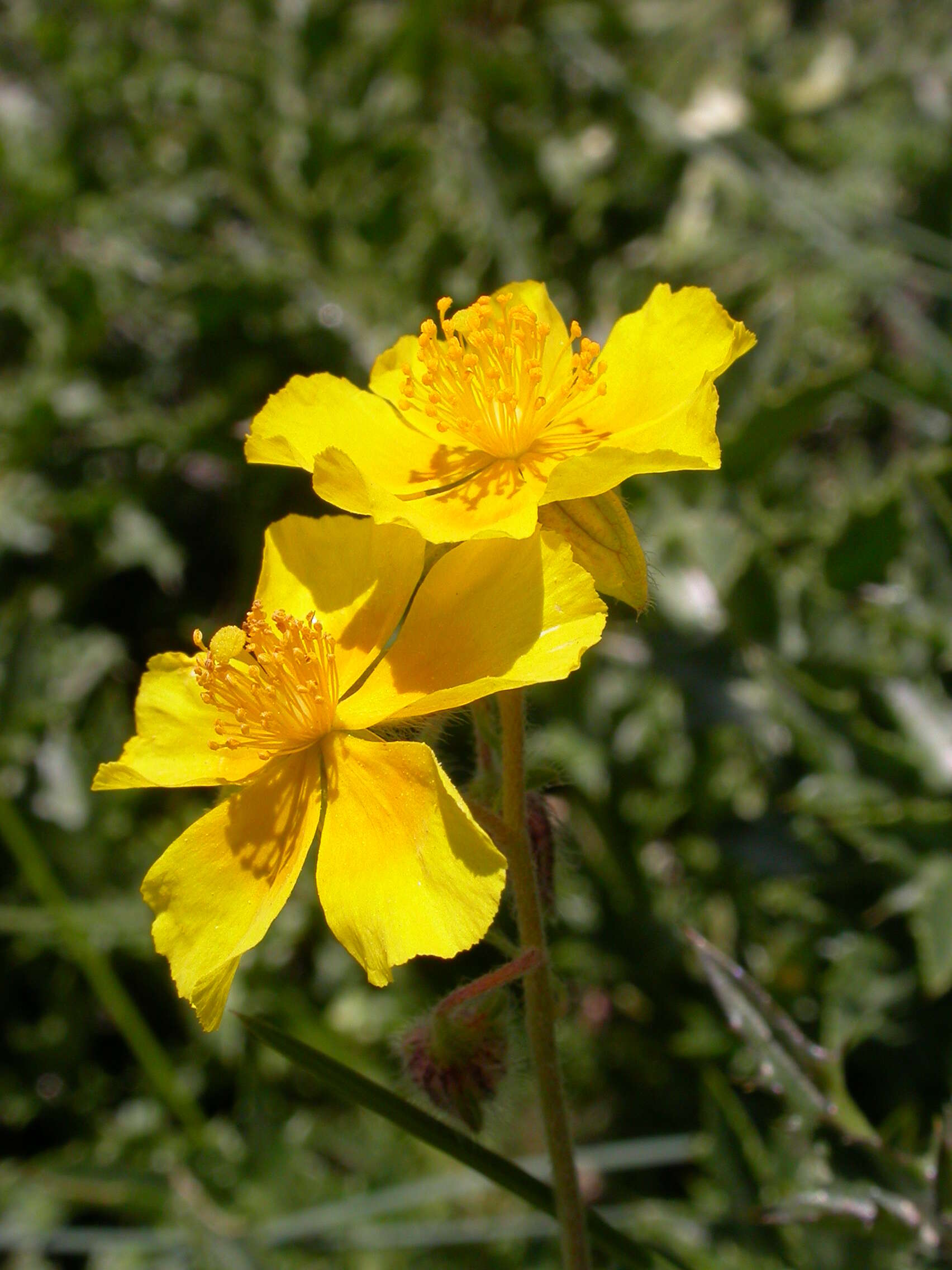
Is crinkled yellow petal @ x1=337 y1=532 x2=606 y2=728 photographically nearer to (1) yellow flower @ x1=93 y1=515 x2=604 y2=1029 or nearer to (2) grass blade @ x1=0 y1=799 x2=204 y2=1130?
(1) yellow flower @ x1=93 y1=515 x2=604 y2=1029

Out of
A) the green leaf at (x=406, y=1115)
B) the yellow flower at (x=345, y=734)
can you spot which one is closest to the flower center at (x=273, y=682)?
the yellow flower at (x=345, y=734)

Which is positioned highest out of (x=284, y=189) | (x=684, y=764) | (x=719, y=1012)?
(x=284, y=189)

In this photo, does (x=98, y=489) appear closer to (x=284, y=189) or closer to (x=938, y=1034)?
(x=284, y=189)

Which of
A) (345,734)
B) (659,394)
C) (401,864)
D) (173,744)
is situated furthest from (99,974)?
(659,394)

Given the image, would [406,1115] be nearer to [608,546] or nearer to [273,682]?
[273,682]

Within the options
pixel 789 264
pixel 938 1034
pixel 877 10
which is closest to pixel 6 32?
pixel 789 264

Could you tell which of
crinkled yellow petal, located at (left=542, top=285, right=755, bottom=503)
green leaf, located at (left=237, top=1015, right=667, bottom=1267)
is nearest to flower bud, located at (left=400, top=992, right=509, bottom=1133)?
green leaf, located at (left=237, top=1015, right=667, bottom=1267)
